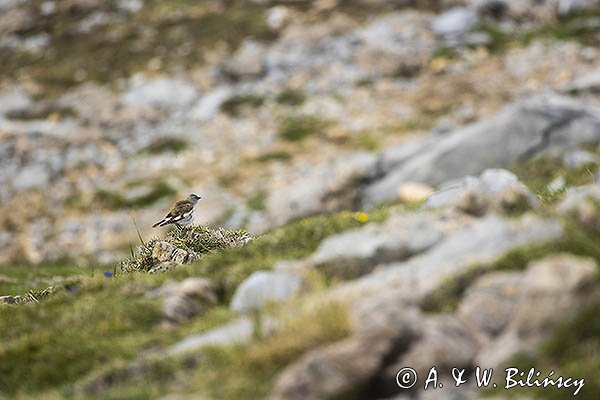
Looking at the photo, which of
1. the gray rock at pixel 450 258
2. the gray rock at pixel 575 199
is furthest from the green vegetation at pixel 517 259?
the gray rock at pixel 575 199

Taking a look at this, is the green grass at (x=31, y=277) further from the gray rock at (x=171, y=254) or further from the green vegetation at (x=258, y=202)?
the green vegetation at (x=258, y=202)

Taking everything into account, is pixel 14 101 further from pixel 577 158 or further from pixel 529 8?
pixel 529 8

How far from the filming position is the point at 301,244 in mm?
9859

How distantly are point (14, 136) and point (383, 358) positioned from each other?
29.9 meters

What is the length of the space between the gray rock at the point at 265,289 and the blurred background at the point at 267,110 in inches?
100

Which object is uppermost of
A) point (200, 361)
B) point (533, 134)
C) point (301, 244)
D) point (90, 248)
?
point (200, 361)

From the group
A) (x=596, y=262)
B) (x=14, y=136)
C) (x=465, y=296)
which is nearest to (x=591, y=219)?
(x=596, y=262)

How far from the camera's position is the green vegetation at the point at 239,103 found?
33188 mm

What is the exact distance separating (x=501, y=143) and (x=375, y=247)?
1703 centimetres

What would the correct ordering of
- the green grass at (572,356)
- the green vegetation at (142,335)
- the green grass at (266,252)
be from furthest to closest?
the green grass at (266,252)
the green vegetation at (142,335)
the green grass at (572,356)

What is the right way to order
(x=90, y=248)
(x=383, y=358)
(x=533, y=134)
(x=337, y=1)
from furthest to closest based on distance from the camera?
(x=337, y=1) < (x=90, y=248) < (x=533, y=134) < (x=383, y=358)

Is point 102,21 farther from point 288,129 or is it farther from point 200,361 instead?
point 200,361

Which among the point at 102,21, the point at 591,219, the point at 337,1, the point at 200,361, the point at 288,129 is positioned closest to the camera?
the point at 200,361

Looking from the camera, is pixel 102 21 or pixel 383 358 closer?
pixel 383 358
